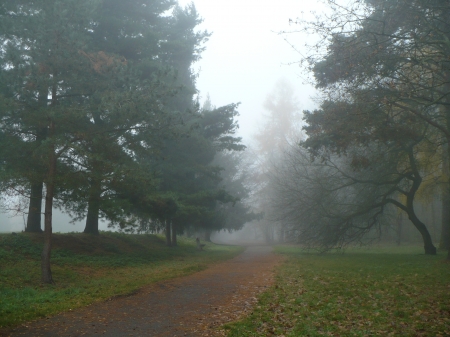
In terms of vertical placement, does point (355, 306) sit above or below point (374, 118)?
below

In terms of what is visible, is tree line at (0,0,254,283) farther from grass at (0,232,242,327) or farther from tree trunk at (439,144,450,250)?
tree trunk at (439,144,450,250)

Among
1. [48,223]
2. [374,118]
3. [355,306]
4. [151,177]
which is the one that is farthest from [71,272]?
[374,118]

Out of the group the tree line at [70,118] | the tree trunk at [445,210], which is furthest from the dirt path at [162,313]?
the tree trunk at [445,210]

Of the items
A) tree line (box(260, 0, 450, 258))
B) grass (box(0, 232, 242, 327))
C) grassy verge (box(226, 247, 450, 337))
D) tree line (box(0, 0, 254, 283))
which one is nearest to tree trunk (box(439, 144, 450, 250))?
tree line (box(260, 0, 450, 258))

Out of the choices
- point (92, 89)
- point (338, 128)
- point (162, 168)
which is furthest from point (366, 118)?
point (162, 168)

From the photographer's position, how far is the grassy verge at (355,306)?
685 cm

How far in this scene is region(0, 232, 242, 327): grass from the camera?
9.09 meters

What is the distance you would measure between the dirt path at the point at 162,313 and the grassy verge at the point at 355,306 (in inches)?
23.0

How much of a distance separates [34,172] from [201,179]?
54.4 feet

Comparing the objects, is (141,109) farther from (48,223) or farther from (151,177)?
(48,223)

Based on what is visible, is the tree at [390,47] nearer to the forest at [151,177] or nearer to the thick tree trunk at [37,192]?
the forest at [151,177]

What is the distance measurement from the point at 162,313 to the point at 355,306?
401 centimetres

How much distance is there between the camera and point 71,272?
45.8ft

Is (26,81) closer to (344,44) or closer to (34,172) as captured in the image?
(34,172)
